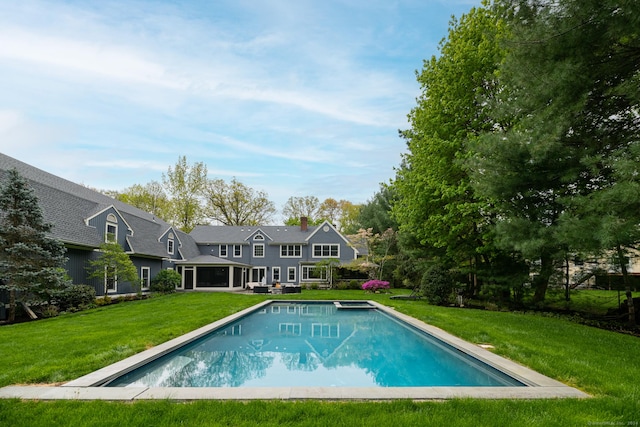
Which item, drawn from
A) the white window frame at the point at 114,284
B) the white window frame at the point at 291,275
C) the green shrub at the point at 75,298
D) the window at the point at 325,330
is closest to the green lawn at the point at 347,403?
the window at the point at 325,330

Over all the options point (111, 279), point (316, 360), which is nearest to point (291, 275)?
point (111, 279)

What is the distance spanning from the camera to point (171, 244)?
1186 inches

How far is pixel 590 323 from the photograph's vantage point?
13.0 meters

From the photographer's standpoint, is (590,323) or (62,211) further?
(62,211)

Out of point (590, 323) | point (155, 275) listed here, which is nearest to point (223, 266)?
point (155, 275)

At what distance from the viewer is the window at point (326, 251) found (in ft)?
114

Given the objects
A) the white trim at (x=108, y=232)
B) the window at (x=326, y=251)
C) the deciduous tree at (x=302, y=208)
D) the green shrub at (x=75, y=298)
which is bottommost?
the green shrub at (x=75, y=298)

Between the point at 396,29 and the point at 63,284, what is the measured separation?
50.2 ft

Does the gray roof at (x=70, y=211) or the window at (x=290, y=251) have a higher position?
the gray roof at (x=70, y=211)

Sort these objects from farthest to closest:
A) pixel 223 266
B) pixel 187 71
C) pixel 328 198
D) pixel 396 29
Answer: pixel 328 198, pixel 223 266, pixel 187 71, pixel 396 29

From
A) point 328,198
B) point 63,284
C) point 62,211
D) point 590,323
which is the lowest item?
point 590,323

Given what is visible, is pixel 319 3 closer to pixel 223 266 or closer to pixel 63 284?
pixel 63 284

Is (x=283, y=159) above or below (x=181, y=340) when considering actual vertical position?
above

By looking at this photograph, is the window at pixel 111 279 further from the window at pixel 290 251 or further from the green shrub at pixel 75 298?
the window at pixel 290 251
